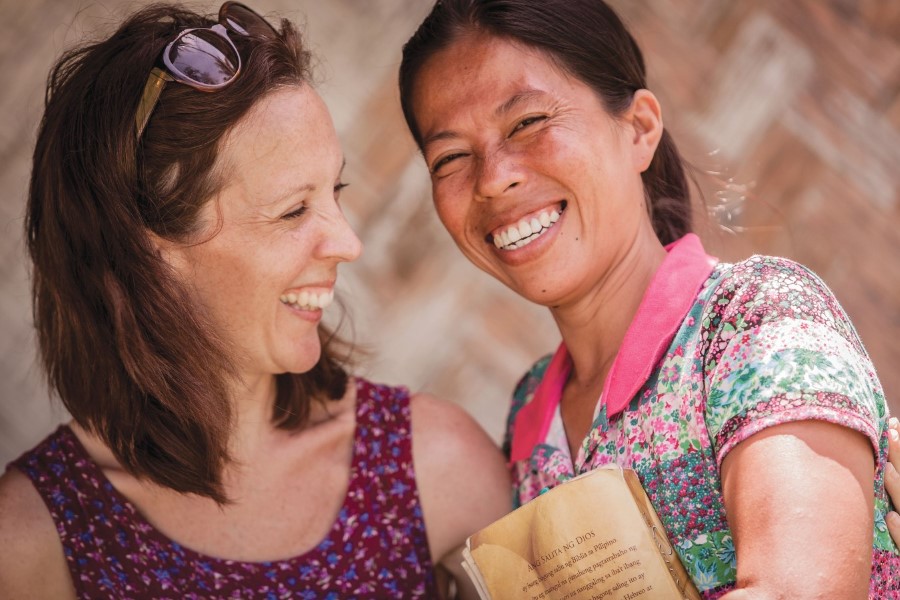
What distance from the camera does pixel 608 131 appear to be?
2.13m

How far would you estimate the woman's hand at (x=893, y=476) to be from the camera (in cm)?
170

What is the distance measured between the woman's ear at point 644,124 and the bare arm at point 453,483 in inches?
32.5

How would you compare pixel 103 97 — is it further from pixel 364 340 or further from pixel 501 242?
pixel 364 340

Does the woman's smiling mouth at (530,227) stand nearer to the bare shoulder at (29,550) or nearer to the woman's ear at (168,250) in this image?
the woman's ear at (168,250)

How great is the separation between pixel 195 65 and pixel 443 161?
0.59 m

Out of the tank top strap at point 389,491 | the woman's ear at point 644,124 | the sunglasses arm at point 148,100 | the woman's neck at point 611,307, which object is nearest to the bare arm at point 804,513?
the woman's neck at point 611,307

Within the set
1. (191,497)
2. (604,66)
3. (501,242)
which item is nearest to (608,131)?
(604,66)

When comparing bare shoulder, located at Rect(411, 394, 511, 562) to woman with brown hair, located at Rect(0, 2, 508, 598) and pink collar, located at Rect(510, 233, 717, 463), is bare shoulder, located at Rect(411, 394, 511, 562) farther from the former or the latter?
pink collar, located at Rect(510, 233, 717, 463)

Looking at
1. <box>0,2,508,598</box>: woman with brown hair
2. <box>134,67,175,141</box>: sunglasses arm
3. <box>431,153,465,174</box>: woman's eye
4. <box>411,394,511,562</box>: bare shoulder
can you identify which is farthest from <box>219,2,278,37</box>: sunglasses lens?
<box>411,394,511,562</box>: bare shoulder

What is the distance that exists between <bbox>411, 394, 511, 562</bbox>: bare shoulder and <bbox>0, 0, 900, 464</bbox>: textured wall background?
2.77ft

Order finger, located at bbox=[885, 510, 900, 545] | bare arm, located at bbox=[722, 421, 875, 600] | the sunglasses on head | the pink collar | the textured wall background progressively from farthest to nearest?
1. the textured wall background
2. the sunglasses on head
3. the pink collar
4. finger, located at bbox=[885, 510, 900, 545]
5. bare arm, located at bbox=[722, 421, 875, 600]

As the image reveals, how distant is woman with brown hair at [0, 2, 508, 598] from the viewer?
2068 mm

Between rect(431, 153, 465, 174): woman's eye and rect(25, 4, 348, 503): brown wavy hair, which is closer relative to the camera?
rect(25, 4, 348, 503): brown wavy hair

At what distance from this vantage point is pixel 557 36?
213 cm
